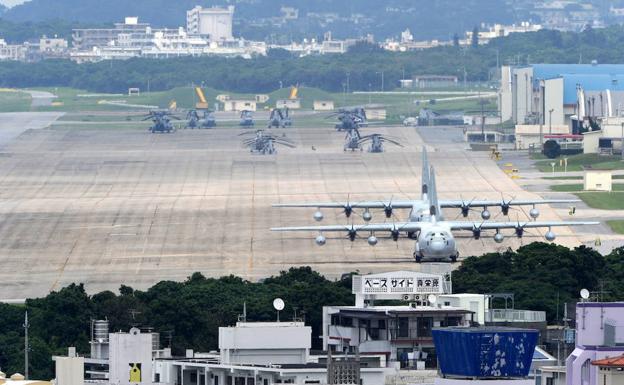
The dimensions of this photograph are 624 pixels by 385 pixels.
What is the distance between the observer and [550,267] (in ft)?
366

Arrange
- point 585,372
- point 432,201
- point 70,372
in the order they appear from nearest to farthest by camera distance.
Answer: point 585,372 < point 70,372 < point 432,201

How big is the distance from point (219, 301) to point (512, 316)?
20.7m

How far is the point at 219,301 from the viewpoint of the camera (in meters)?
104

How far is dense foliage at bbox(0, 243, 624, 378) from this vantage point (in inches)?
3605

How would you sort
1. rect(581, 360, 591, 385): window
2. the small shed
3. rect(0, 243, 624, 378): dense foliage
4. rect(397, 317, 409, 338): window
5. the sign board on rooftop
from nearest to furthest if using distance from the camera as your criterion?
1. rect(581, 360, 591, 385): window
2. rect(397, 317, 409, 338): window
3. the sign board on rooftop
4. rect(0, 243, 624, 378): dense foliage
5. the small shed

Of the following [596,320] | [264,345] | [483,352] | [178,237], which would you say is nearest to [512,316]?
[264,345]

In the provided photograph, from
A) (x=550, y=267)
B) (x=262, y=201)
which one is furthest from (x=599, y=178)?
(x=550, y=267)

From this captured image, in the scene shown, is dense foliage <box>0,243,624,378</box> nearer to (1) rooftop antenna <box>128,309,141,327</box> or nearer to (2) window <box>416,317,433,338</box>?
(1) rooftop antenna <box>128,309,141,327</box>

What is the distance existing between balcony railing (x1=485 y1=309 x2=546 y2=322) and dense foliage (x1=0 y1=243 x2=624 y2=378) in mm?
6245

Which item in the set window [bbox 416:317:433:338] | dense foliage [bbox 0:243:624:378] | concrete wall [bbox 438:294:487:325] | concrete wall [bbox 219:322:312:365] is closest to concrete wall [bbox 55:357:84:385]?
concrete wall [bbox 219:322:312:365]

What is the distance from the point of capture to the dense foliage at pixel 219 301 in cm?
9156

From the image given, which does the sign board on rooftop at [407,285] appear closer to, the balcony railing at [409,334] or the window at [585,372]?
the balcony railing at [409,334]

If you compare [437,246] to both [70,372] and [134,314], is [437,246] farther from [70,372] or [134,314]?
[70,372]

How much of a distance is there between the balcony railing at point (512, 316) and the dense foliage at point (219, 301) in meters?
6.25
